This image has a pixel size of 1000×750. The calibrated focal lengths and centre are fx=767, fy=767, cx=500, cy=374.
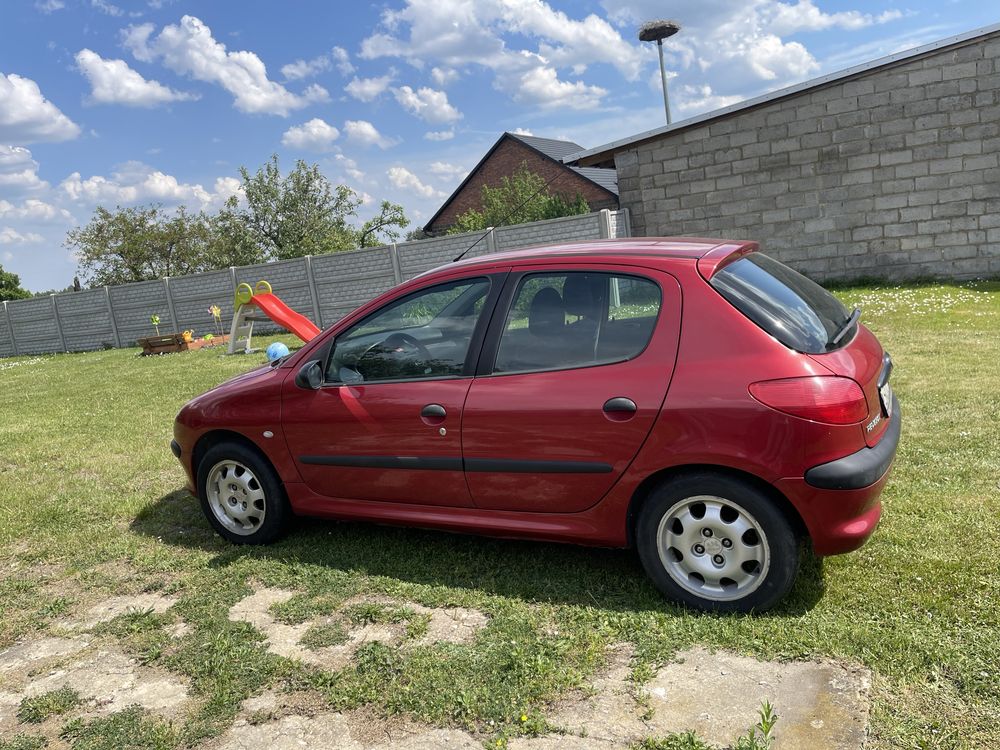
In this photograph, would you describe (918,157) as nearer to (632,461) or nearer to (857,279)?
(857,279)

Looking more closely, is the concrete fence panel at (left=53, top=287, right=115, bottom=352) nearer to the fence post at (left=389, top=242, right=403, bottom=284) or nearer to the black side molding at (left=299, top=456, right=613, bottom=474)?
the fence post at (left=389, top=242, right=403, bottom=284)

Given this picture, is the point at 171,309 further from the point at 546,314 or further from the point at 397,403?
the point at 546,314

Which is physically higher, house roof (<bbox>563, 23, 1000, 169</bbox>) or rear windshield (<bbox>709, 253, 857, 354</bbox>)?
house roof (<bbox>563, 23, 1000, 169</bbox>)

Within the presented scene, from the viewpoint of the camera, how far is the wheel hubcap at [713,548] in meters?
3.25

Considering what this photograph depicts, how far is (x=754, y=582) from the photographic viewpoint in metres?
3.28

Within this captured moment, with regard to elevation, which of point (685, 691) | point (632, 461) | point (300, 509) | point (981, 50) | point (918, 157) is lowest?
point (685, 691)

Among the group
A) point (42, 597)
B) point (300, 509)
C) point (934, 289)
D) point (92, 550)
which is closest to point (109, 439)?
point (92, 550)

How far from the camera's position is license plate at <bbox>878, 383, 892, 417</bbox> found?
11.3 feet

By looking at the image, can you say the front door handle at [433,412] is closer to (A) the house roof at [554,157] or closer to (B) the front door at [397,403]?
(B) the front door at [397,403]

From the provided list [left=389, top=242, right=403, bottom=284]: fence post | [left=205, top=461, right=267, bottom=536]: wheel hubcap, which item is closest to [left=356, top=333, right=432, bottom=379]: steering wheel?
[left=205, top=461, right=267, bottom=536]: wheel hubcap

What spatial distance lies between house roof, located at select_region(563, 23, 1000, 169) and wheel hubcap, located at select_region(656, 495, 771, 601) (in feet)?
42.1

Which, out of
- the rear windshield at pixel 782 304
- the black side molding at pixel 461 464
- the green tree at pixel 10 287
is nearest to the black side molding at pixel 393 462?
the black side molding at pixel 461 464

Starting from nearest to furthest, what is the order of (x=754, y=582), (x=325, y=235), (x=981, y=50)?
1. (x=754, y=582)
2. (x=981, y=50)
3. (x=325, y=235)

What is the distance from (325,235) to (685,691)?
142ft
